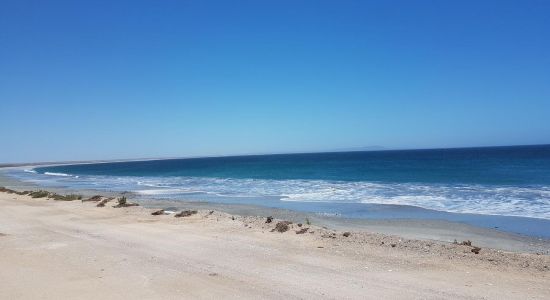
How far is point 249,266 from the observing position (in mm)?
9102

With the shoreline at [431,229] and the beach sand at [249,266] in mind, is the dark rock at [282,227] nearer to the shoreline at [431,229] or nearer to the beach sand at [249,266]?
the beach sand at [249,266]

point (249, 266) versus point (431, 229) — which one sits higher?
point (249, 266)

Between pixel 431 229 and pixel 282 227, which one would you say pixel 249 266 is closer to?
pixel 282 227

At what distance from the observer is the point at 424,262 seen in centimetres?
925

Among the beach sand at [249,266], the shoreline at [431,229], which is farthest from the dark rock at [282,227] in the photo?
the shoreline at [431,229]

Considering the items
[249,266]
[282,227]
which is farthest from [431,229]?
[249,266]

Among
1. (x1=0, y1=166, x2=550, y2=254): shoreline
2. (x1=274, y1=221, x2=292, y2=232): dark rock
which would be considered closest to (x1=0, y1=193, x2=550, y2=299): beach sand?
(x1=274, y1=221, x2=292, y2=232): dark rock

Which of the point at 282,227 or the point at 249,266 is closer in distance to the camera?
the point at 249,266

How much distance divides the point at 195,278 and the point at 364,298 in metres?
3.06

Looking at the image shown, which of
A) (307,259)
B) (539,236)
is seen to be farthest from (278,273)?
(539,236)

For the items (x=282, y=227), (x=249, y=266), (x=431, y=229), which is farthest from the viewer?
(x=431, y=229)

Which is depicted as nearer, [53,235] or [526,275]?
[526,275]

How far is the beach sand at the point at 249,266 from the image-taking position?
7.36 m

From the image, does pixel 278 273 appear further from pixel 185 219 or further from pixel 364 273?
pixel 185 219
